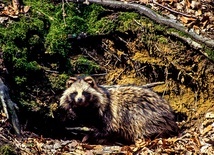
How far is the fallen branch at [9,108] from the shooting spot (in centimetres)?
822

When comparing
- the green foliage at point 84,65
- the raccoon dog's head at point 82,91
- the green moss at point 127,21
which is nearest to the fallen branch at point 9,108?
the raccoon dog's head at point 82,91

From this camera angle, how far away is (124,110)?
917 cm

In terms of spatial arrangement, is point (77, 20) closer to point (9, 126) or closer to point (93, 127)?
point (93, 127)

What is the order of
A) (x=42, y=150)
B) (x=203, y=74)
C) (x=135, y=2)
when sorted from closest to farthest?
1. (x=42, y=150)
2. (x=203, y=74)
3. (x=135, y=2)

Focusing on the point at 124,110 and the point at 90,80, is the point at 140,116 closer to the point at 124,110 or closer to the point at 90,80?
the point at 124,110

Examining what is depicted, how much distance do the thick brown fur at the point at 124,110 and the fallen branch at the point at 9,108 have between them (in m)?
1.15

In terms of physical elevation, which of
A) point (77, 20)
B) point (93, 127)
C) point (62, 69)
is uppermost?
point (77, 20)

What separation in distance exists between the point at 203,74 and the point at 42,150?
369 centimetres

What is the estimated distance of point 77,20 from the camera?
10.5 metres

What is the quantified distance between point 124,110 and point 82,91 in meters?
0.84

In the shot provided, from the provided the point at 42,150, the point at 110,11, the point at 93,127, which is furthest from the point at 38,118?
the point at 110,11

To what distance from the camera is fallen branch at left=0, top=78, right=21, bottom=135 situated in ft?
27.0

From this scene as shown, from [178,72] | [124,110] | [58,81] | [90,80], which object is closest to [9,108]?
[90,80]

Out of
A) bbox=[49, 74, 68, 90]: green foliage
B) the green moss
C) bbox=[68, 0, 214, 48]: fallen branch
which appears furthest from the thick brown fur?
the green moss
